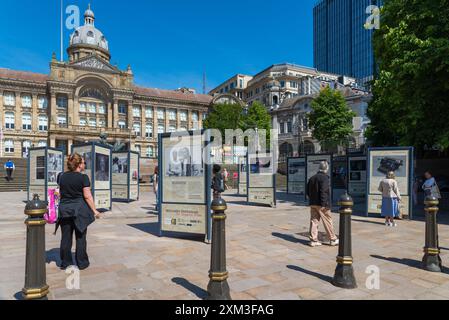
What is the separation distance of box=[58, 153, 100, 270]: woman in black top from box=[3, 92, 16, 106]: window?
6447cm

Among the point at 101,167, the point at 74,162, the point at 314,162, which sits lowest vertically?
the point at 101,167

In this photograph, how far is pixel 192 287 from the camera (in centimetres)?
449

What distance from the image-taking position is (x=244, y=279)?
4.85 meters

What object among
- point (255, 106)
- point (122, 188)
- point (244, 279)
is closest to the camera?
point (244, 279)

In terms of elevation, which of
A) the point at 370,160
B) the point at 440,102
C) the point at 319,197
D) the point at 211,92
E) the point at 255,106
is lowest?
the point at 319,197

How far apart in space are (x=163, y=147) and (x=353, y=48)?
272 ft

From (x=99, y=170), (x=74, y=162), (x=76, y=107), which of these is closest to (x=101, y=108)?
(x=76, y=107)

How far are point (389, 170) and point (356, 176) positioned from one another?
5.22 m

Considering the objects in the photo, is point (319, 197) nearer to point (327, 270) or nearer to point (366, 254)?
point (366, 254)

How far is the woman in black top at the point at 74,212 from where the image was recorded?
522cm

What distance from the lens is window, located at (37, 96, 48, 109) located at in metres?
60.1

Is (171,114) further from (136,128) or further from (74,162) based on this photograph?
(74,162)

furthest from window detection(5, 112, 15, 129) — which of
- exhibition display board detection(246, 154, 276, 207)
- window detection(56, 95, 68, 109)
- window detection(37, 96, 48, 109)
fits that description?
exhibition display board detection(246, 154, 276, 207)
